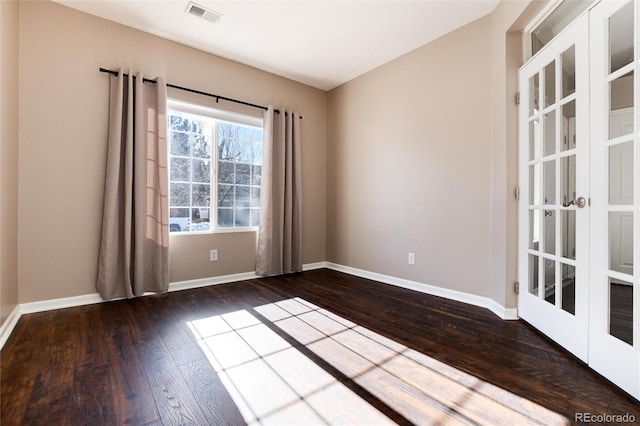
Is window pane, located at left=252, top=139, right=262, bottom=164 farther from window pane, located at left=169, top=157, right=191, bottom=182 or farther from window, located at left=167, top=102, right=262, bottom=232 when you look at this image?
window pane, located at left=169, top=157, right=191, bottom=182

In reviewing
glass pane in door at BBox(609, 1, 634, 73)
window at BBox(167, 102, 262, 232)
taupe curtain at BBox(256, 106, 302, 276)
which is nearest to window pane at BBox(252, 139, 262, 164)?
window at BBox(167, 102, 262, 232)

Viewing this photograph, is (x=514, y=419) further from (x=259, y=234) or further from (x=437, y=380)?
(x=259, y=234)

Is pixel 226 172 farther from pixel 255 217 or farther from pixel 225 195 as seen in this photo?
pixel 255 217

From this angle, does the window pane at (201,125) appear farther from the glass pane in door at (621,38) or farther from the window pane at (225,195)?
the glass pane in door at (621,38)

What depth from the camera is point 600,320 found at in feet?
5.24

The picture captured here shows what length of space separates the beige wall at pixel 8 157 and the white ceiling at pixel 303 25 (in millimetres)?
721

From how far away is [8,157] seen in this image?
7.14 ft

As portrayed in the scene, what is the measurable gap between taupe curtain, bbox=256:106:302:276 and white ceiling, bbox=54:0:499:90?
2.71ft

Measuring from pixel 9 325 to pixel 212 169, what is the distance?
86.6 inches

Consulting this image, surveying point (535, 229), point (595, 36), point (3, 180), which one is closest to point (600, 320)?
point (535, 229)

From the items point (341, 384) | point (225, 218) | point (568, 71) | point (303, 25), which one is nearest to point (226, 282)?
point (225, 218)

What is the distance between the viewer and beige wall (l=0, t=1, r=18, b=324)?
202 cm

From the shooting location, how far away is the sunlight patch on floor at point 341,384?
129cm

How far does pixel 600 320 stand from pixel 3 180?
3.94 m
